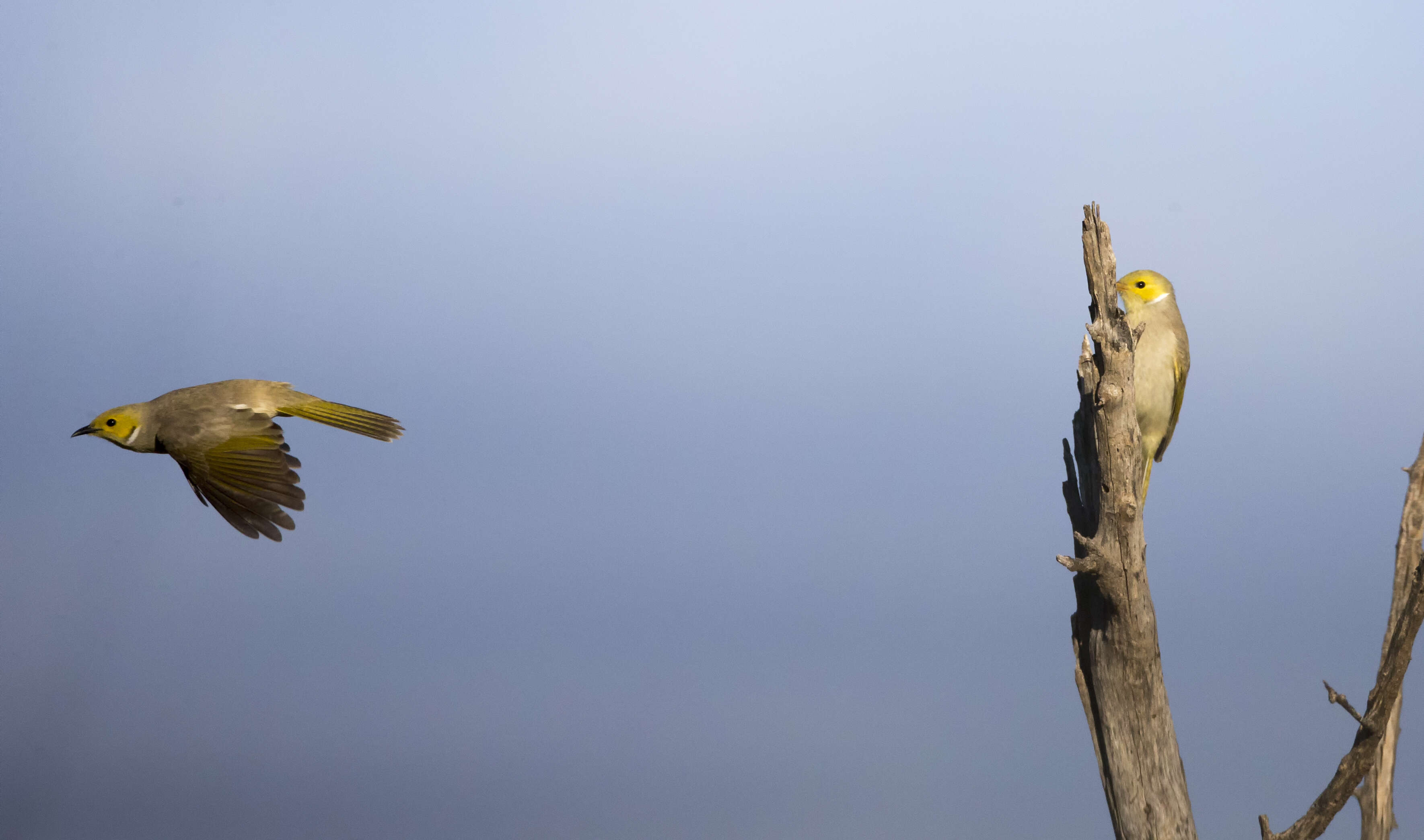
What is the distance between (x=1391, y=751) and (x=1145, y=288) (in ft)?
11.7

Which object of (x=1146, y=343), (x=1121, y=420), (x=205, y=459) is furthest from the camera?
(x=1146, y=343)

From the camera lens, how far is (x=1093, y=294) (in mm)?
5828

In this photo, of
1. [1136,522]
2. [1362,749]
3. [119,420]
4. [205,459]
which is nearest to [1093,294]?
[1136,522]

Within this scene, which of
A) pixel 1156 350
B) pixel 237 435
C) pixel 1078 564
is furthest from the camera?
pixel 1156 350

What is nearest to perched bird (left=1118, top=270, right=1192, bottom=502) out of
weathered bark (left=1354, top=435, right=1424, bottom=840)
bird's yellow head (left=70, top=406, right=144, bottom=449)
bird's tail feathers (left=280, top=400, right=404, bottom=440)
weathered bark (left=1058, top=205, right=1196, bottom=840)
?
weathered bark (left=1058, top=205, right=1196, bottom=840)

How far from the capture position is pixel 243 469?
6.00 meters

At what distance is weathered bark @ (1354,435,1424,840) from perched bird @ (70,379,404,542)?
7.03m

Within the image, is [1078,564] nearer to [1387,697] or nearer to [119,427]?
[1387,697]

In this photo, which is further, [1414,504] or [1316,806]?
[1414,504]

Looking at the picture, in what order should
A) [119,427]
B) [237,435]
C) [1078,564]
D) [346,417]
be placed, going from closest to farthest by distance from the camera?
[1078,564] → [237,435] → [119,427] → [346,417]

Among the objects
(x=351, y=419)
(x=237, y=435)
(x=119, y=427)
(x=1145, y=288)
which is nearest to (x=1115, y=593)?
(x=1145, y=288)

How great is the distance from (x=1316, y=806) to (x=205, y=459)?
286 inches

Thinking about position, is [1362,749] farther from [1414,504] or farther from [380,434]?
[380,434]

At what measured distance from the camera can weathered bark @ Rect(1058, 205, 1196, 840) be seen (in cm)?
565
